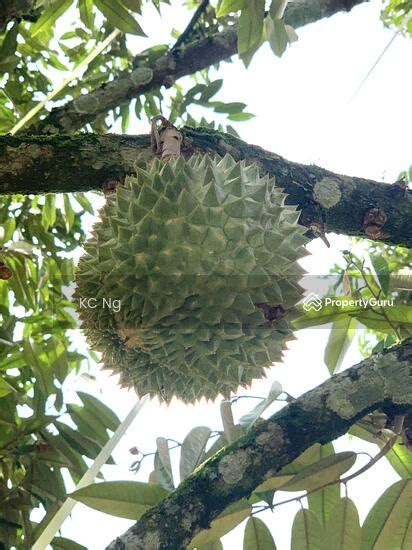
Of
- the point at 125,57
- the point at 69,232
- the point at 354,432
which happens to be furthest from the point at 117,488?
the point at 125,57

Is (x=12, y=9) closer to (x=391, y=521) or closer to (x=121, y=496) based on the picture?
(x=121, y=496)

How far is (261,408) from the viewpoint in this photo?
5.27ft

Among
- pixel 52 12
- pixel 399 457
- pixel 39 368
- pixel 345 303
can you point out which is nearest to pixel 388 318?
pixel 345 303

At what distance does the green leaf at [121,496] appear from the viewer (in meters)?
1.44

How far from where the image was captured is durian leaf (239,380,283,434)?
1.57 metres

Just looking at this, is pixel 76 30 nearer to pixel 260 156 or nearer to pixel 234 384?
pixel 260 156

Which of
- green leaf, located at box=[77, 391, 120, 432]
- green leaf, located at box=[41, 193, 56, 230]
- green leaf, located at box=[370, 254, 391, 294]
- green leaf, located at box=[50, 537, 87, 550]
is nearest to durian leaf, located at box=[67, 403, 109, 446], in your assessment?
green leaf, located at box=[77, 391, 120, 432]

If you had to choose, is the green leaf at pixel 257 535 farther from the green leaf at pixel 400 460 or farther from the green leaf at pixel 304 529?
the green leaf at pixel 400 460

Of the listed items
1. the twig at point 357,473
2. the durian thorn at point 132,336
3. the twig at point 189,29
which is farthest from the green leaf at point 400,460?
the twig at point 189,29

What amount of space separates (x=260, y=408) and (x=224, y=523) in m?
0.32

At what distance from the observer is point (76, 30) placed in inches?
143

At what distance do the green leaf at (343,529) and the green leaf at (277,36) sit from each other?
158 centimetres

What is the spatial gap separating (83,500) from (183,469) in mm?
313

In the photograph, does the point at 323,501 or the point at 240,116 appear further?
the point at 240,116
